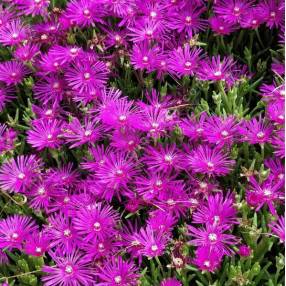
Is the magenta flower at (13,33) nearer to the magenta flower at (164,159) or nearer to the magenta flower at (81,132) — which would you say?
the magenta flower at (81,132)

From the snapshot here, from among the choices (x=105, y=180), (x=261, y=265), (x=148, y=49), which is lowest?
(x=261, y=265)

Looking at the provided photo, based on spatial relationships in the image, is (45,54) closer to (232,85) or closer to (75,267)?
(232,85)

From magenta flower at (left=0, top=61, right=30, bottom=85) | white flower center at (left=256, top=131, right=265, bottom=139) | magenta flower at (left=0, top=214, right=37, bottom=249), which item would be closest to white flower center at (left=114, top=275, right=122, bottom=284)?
magenta flower at (left=0, top=214, right=37, bottom=249)

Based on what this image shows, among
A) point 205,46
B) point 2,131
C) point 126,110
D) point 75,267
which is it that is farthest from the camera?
point 205,46

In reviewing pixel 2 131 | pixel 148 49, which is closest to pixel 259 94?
pixel 148 49

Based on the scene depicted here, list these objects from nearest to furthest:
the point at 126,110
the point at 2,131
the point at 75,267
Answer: the point at 75,267 → the point at 126,110 → the point at 2,131

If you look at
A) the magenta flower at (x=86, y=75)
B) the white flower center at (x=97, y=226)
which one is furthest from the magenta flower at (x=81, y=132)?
the white flower center at (x=97, y=226)
